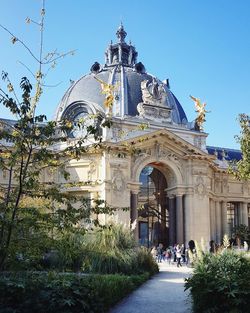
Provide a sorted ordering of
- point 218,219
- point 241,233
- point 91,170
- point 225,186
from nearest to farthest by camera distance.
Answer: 1. point 91,170
2. point 241,233
3. point 218,219
4. point 225,186

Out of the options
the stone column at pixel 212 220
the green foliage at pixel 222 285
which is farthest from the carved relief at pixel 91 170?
the green foliage at pixel 222 285

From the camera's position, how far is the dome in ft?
135

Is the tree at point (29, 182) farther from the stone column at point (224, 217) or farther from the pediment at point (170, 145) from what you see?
the stone column at point (224, 217)

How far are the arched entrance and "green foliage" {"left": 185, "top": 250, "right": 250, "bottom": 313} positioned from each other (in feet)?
94.7

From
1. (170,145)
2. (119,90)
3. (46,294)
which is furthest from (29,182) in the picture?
(119,90)

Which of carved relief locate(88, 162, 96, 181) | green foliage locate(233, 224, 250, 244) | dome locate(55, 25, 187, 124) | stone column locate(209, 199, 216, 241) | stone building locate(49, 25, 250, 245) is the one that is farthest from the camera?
stone column locate(209, 199, 216, 241)

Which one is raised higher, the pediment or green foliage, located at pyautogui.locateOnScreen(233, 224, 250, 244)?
the pediment

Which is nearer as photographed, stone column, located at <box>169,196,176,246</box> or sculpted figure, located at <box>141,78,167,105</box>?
stone column, located at <box>169,196,176,246</box>

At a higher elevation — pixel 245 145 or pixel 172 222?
pixel 245 145

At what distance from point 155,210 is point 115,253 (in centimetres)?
2398

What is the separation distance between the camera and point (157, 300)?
1491cm

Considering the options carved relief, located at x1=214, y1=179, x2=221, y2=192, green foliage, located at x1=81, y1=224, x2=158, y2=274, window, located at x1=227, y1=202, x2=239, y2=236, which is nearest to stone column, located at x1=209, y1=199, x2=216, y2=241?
carved relief, located at x1=214, y1=179, x2=221, y2=192

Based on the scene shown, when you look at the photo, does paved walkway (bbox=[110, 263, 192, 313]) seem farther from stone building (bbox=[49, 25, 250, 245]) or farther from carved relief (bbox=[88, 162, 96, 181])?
carved relief (bbox=[88, 162, 96, 181])

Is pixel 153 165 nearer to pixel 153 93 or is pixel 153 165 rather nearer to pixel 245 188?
pixel 153 93
